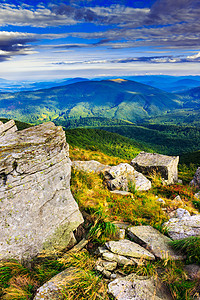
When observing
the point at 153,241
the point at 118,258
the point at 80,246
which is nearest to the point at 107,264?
Result: the point at 118,258

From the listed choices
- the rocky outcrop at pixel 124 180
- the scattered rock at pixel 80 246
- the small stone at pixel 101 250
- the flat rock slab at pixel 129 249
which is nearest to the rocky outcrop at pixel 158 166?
the rocky outcrop at pixel 124 180

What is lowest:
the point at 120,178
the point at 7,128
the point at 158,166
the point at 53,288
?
the point at 158,166

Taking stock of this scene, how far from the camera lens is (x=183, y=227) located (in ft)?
27.5

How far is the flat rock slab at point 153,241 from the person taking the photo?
6.52 metres

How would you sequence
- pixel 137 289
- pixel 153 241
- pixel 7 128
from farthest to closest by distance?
pixel 7 128
pixel 153 241
pixel 137 289

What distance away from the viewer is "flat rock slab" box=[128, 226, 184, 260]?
6.52 meters

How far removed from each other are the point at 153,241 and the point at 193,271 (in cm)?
179

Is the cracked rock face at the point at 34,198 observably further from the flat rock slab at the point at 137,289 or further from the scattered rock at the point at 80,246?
the flat rock slab at the point at 137,289

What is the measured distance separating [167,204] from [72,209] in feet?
23.8

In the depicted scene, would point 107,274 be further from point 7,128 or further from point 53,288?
point 7,128

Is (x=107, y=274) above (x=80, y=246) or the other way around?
above

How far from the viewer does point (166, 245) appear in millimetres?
7121

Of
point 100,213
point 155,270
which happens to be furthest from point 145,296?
point 100,213

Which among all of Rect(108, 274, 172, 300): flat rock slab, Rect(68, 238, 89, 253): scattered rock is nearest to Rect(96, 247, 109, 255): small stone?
Rect(68, 238, 89, 253): scattered rock
